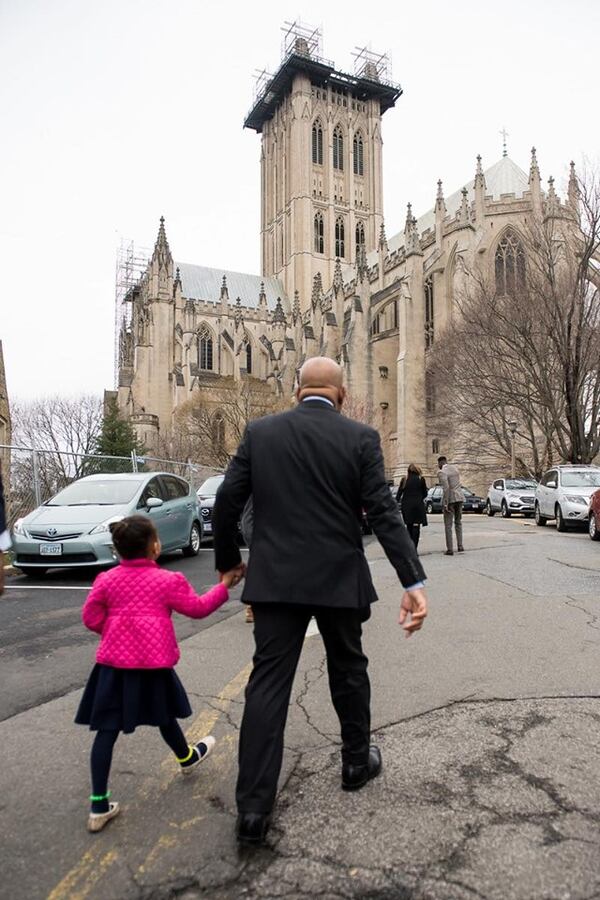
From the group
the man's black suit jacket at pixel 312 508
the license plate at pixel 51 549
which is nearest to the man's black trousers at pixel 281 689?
the man's black suit jacket at pixel 312 508

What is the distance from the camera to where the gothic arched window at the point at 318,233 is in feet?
236

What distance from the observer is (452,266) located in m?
46.0

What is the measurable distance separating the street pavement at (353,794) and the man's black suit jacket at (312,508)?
830 mm

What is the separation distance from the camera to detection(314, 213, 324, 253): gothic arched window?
72037 mm

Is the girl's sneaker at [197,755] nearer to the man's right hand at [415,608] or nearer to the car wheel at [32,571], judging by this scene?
the man's right hand at [415,608]

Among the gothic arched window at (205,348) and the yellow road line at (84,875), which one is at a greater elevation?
the gothic arched window at (205,348)

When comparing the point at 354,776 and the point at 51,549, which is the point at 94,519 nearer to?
the point at 51,549

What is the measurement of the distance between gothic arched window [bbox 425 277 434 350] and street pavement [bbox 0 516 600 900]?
44.8 m

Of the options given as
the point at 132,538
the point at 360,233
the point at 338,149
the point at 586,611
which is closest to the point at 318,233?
the point at 360,233

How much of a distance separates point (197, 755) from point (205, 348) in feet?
202

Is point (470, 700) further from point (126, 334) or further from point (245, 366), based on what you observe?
point (126, 334)

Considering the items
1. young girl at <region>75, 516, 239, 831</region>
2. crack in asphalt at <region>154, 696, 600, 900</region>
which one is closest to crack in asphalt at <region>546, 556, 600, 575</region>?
crack in asphalt at <region>154, 696, 600, 900</region>

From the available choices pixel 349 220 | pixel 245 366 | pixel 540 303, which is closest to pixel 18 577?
pixel 540 303

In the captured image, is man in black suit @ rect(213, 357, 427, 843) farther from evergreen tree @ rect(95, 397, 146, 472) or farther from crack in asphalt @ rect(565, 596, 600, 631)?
evergreen tree @ rect(95, 397, 146, 472)
